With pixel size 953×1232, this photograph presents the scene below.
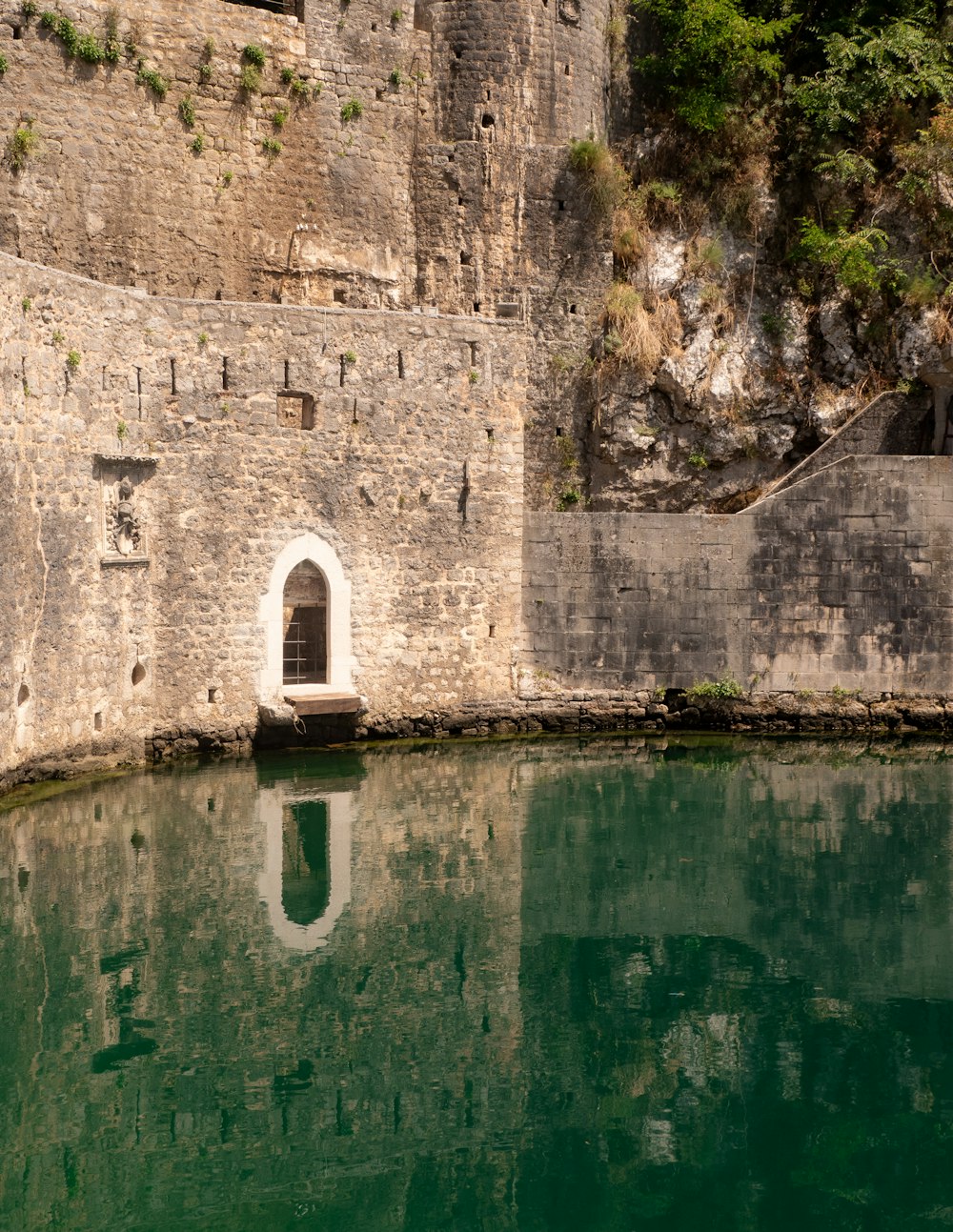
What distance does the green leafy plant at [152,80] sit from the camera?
1939 centimetres

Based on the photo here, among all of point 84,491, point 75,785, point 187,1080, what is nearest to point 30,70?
point 84,491

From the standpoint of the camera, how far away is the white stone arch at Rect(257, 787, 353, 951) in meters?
11.2

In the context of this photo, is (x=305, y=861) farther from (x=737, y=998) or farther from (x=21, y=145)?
(x=21, y=145)

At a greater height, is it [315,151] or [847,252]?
[315,151]

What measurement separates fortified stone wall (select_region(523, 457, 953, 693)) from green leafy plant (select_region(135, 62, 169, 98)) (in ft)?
24.7

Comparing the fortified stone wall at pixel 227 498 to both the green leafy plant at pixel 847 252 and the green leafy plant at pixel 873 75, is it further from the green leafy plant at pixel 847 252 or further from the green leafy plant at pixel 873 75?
the green leafy plant at pixel 873 75

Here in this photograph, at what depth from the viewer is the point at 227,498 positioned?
16188mm

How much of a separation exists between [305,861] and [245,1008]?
3322 millimetres

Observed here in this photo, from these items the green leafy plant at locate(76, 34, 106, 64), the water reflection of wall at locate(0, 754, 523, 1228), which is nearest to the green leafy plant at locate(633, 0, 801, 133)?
the green leafy plant at locate(76, 34, 106, 64)

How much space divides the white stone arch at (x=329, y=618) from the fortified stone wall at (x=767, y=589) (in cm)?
238

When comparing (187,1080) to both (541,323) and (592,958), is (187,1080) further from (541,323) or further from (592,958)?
(541,323)


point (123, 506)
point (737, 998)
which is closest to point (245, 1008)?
point (737, 998)

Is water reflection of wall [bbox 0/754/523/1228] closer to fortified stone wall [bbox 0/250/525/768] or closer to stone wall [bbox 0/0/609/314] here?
fortified stone wall [bbox 0/250/525/768]

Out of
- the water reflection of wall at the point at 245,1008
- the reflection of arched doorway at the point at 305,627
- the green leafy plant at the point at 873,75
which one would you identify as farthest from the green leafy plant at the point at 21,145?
the green leafy plant at the point at 873,75
